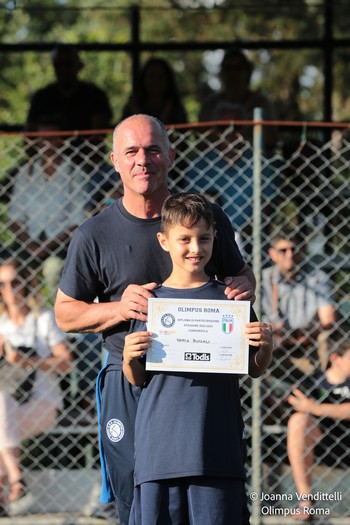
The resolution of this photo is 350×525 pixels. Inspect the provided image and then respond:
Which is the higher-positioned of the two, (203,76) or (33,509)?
(203,76)

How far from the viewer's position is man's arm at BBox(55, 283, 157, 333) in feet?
11.3

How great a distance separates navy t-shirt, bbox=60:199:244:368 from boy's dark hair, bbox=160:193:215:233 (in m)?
0.26

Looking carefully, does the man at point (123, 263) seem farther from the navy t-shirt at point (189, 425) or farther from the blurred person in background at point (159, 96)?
the blurred person in background at point (159, 96)

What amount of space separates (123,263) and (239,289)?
54 cm

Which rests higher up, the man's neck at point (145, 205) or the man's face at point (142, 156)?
the man's face at point (142, 156)

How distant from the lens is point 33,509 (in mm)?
6031

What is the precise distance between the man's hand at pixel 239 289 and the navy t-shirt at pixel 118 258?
27 cm

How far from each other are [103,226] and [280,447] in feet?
9.45

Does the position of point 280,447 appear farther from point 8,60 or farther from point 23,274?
point 8,60

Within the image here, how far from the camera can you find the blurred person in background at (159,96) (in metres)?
Answer: 7.58

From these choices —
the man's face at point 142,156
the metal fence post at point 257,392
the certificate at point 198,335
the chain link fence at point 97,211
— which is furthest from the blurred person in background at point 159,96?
the certificate at point 198,335

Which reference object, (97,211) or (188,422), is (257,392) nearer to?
(97,211)

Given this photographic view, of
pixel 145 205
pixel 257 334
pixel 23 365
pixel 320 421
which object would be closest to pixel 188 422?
pixel 257 334

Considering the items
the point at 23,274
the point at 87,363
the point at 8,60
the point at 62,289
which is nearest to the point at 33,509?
the point at 87,363
